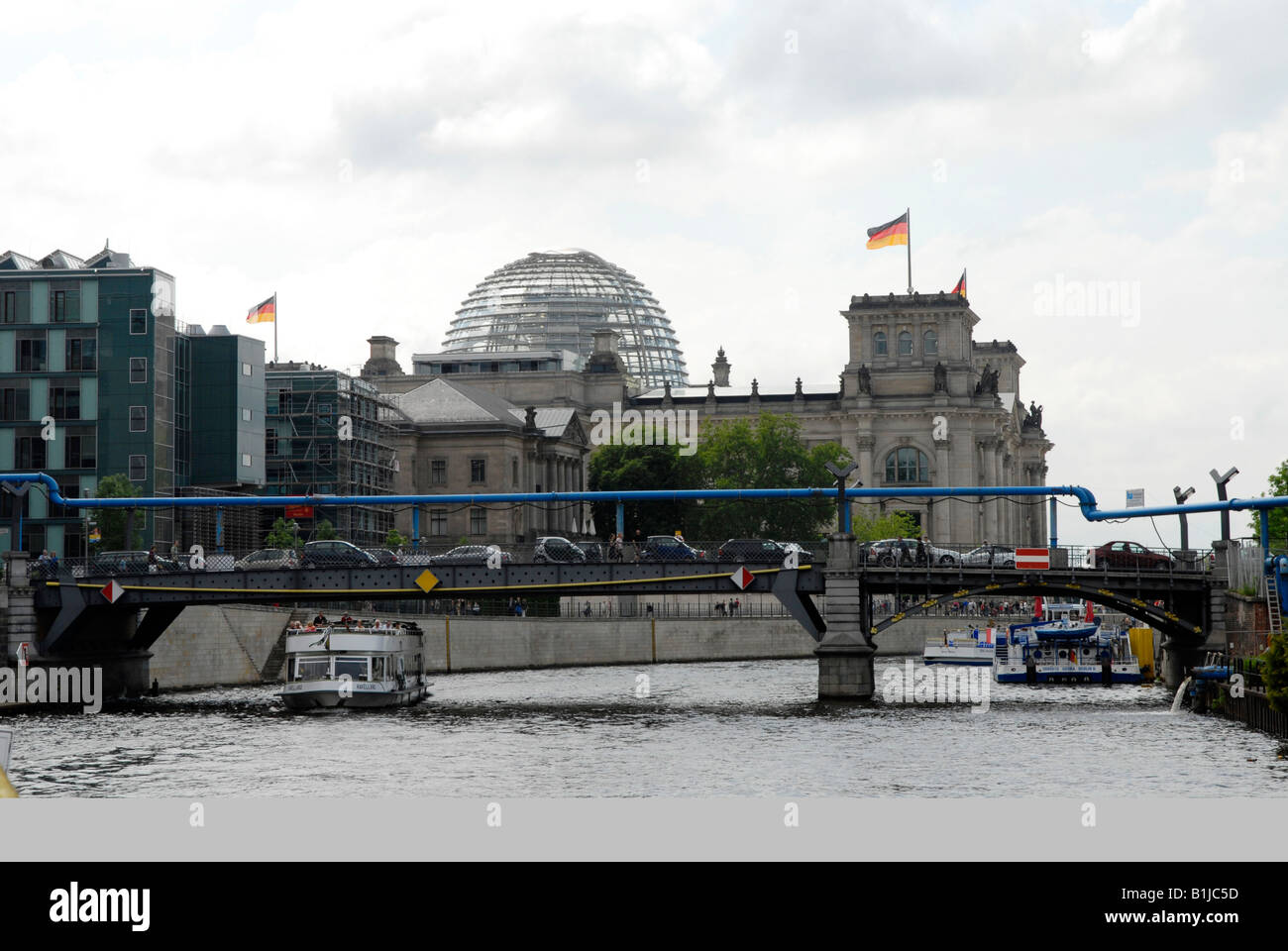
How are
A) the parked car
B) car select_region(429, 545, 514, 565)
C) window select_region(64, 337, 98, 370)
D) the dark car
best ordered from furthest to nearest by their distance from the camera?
1. window select_region(64, 337, 98, 370)
2. the parked car
3. car select_region(429, 545, 514, 565)
4. the dark car

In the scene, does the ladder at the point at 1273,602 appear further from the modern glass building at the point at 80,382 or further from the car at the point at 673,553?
the modern glass building at the point at 80,382

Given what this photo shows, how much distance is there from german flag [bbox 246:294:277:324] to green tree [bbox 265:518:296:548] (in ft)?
44.4

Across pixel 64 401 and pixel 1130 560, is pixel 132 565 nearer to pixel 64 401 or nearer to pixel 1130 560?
pixel 1130 560

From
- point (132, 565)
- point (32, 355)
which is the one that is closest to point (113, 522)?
point (32, 355)

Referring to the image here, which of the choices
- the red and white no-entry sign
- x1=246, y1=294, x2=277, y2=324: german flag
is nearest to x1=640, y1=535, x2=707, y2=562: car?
the red and white no-entry sign

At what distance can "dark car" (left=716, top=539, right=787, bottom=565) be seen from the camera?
64.1 m

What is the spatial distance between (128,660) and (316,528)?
163ft

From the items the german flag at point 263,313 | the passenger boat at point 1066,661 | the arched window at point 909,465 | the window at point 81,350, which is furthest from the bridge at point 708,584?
the arched window at point 909,465

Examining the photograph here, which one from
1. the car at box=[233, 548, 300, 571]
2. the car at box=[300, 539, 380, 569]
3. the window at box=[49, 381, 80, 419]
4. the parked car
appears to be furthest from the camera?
the window at box=[49, 381, 80, 419]

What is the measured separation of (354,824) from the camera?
41.2 ft

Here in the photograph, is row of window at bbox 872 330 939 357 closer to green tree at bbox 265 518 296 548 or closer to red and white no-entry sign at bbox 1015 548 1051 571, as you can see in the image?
green tree at bbox 265 518 296 548

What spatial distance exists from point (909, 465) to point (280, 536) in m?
77.5

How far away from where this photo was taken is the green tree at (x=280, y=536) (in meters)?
110

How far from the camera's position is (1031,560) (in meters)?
62.9
